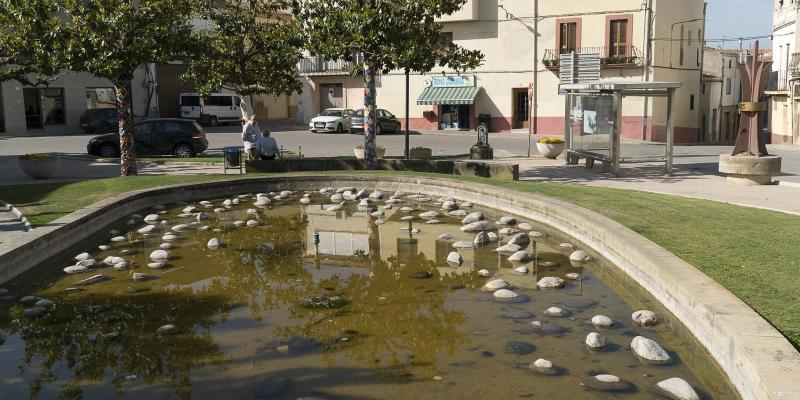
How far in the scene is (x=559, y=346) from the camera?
6.30 metres

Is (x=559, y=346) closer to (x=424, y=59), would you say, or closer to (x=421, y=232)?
(x=421, y=232)

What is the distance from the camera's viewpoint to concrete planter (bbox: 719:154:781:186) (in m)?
15.3

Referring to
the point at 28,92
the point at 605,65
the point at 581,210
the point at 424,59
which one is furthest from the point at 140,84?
the point at 581,210

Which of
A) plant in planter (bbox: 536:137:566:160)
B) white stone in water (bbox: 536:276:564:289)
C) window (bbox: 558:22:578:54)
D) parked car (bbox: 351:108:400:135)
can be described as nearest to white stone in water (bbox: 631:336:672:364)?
white stone in water (bbox: 536:276:564:289)

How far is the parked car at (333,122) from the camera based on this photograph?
39088mm

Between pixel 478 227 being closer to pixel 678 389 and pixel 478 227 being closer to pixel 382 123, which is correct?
pixel 678 389

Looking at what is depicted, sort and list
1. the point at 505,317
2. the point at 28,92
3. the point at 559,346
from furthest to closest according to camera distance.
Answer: the point at 28,92, the point at 505,317, the point at 559,346

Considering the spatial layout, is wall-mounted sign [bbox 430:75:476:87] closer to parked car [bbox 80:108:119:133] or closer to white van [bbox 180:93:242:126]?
white van [bbox 180:93:242:126]

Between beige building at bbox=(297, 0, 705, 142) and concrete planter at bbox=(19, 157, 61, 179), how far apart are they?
19.7 meters

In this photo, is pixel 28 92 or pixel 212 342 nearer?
pixel 212 342

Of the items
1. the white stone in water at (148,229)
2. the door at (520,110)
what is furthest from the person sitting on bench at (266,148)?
the door at (520,110)

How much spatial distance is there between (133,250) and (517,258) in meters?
5.38

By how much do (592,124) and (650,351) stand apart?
15.2 metres

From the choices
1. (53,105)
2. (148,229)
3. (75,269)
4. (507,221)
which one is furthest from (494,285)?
(53,105)
